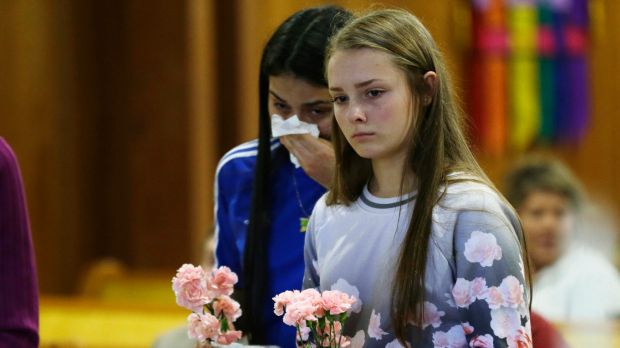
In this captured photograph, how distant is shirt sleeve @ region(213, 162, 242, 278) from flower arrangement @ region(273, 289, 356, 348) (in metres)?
0.62

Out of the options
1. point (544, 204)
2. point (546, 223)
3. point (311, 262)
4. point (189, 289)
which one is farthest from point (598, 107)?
point (189, 289)

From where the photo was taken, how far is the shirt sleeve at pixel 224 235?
7.71 ft

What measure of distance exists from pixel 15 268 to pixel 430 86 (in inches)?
34.8

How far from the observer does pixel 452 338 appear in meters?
1.69

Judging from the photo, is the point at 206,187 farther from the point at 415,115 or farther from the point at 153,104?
the point at 415,115

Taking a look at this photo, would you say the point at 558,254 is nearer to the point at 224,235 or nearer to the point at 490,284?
the point at 224,235

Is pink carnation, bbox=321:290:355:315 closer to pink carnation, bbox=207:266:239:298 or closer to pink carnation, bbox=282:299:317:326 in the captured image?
pink carnation, bbox=282:299:317:326

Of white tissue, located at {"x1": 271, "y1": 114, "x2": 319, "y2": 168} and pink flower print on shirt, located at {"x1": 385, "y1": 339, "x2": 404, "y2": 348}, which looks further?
white tissue, located at {"x1": 271, "y1": 114, "x2": 319, "y2": 168}

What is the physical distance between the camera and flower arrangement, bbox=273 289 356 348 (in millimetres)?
1667

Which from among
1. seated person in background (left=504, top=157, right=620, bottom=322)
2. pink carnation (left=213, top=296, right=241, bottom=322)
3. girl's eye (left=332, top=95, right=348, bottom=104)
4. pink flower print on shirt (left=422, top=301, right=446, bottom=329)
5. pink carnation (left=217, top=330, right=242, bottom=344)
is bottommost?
seated person in background (left=504, top=157, right=620, bottom=322)

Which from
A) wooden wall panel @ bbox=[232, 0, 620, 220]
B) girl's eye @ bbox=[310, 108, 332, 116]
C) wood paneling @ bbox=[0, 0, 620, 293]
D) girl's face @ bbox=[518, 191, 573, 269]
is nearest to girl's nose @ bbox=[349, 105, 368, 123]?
girl's eye @ bbox=[310, 108, 332, 116]

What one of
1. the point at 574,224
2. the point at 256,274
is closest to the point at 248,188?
the point at 256,274

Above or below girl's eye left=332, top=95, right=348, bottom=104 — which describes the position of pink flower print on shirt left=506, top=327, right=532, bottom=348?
below

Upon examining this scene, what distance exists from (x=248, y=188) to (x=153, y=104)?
12.1 ft
